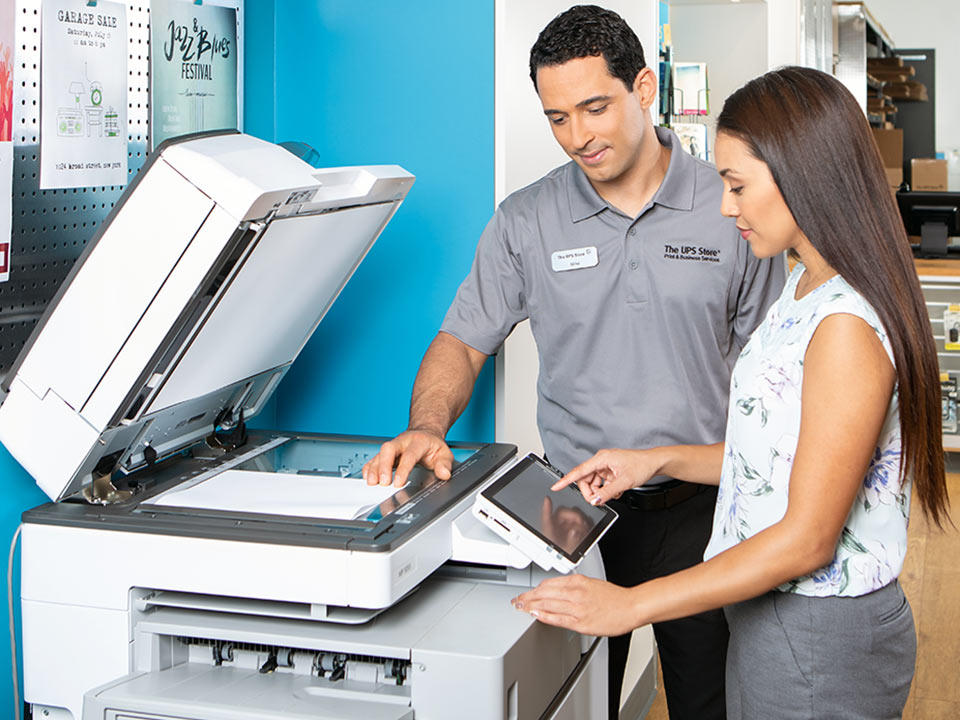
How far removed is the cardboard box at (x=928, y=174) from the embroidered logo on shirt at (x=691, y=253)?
7969mm

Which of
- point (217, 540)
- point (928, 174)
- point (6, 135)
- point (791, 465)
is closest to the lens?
point (791, 465)

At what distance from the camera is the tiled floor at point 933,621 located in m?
3.26

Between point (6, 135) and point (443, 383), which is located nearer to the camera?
point (6, 135)

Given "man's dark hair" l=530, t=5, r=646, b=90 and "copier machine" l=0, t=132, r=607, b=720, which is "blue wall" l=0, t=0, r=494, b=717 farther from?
"copier machine" l=0, t=132, r=607, b=720

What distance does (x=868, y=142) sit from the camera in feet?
4.32

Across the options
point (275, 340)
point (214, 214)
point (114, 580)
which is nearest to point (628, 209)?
point (275, 340)

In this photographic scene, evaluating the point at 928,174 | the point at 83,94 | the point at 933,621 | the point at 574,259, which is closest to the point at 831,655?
the point at 574,259

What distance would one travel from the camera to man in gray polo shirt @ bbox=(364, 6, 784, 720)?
195cm

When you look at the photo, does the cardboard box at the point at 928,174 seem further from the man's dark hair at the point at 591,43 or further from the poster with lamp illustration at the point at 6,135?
the poster with lamp illustration at the point at 6,135

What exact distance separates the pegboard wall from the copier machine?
0.19 m

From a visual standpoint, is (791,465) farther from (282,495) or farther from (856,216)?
(282,495)

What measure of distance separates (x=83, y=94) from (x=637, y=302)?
3.26 ft

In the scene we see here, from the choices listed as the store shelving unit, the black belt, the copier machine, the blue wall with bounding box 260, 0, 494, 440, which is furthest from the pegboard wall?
the store shelving unit

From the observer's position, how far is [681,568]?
6.79 feet
